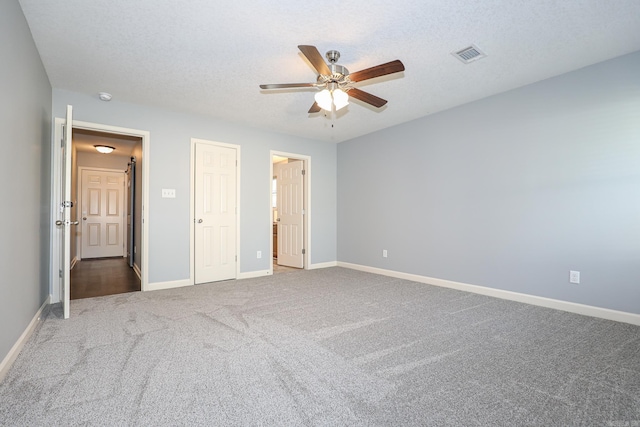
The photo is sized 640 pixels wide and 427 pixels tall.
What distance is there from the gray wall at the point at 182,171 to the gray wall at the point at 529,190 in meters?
1.70

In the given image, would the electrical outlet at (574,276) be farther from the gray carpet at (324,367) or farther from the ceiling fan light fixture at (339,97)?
the ceiling fan light fixture at (339,97)

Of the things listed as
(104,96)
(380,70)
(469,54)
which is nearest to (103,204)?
(104,96)

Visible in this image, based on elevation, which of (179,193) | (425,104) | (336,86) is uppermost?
(425,104)

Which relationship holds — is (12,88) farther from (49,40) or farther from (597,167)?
(597,167)

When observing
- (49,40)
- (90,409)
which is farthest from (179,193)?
(90,409)

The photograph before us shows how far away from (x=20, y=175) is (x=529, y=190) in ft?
16.0

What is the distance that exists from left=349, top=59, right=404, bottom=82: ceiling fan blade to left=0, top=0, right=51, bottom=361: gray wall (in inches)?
93.5

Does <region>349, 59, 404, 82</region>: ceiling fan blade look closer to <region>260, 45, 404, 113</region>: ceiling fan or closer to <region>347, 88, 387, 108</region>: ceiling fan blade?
<region>260, 45, 404, 113</region>: ceiling fan

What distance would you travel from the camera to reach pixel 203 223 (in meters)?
4.54

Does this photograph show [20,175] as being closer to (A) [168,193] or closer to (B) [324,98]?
(A) [168,193]

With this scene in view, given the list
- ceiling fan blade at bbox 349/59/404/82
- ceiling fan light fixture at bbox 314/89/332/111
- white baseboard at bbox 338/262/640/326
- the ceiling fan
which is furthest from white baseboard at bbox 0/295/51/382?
white baseboard at bbox 338/262/640/326

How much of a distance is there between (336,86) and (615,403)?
9.35 feet

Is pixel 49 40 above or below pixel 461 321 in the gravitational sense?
above

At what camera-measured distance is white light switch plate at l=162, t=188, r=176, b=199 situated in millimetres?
4230
